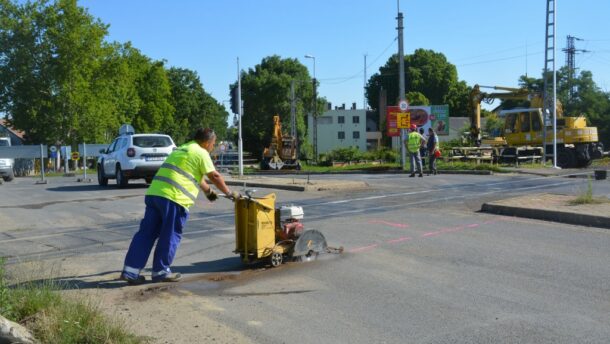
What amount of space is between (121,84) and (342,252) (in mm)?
55924

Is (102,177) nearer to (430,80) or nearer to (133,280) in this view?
(133,280)

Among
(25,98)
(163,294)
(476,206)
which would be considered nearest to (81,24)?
(25,98)

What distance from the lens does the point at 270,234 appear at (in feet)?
23.8

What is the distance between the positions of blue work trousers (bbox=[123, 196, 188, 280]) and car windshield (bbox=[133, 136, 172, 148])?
1322 centimetres

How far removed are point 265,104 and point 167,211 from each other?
68768mm

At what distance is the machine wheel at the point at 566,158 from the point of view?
30016 millimetres

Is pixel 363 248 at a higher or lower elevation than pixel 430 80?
lower

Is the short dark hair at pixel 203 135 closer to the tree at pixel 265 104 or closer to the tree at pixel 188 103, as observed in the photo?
the tree at pixel 265 104

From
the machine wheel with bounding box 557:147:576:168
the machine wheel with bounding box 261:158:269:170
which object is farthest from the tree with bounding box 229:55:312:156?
the machine wheel with bounding box 557:147:576:168

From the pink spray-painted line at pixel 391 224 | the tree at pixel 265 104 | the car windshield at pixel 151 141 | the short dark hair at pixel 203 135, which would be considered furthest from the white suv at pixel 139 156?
the tree at pixel 265 104

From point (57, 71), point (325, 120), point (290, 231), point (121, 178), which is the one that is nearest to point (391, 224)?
point (290, 231)

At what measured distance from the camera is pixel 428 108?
186 ft

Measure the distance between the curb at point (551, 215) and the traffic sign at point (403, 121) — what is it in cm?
1452

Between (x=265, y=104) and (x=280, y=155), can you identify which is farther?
(x=265, y=104)
